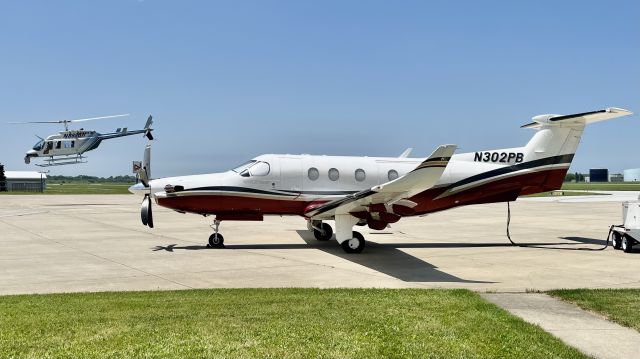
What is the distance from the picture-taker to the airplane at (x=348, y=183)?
16.6m

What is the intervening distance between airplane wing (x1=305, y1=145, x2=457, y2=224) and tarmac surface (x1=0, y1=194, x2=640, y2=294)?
1.22 meters

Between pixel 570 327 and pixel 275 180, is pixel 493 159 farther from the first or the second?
pixel 570 327

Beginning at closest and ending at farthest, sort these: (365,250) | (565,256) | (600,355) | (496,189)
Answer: (600,355) < (565,256) < (365,250) < (496,189)

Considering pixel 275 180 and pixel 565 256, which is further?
pixel 275 180

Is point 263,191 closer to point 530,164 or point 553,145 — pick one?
point 530,164

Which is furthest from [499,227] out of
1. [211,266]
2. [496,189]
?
[211,266]

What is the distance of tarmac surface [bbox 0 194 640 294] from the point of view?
436 inches

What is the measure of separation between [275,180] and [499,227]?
42.4ft

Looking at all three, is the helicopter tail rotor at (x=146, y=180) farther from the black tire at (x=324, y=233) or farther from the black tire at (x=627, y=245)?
the black tire at (x=627, y=245)

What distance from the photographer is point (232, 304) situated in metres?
8.21

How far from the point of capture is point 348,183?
57.4ft

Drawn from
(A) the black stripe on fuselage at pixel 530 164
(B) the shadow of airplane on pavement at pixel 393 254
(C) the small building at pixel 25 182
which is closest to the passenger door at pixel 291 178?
(B) the shadow of airplane on pavement at pixel 393 254

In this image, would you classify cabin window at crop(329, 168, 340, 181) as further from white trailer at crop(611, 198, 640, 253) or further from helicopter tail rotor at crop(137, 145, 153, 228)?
white trailer at crop(611, 198, 640, 253)

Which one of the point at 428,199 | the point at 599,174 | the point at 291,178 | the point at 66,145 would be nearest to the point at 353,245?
the point at 291,178
